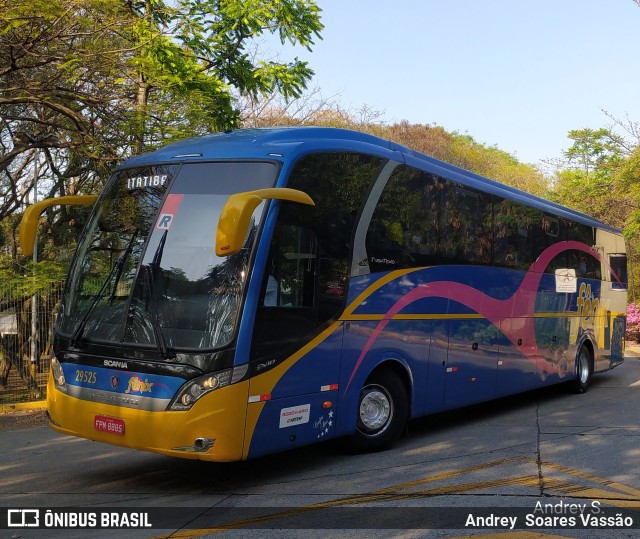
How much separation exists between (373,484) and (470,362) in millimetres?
3880

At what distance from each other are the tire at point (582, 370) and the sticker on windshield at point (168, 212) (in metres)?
9.98

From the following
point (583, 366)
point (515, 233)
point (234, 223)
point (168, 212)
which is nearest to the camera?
point (234, 223)

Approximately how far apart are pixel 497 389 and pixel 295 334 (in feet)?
16.8

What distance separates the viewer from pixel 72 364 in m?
7.27

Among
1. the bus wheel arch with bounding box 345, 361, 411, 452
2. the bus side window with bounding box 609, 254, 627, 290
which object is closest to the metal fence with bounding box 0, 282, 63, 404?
the bus wheel arch with bounding box 345, 361, 411, 452

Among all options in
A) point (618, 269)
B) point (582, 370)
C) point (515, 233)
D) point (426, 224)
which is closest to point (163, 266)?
point (426, 224)

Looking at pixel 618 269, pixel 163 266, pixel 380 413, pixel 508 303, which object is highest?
pixel 618 269

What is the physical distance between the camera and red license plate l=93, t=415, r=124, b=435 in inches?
266

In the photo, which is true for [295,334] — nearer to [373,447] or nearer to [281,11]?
[373,447]

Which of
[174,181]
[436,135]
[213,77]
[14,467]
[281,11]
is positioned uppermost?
[436,135]

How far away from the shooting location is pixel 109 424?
269 inches

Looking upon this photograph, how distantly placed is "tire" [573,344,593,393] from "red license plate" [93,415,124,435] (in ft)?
33.8

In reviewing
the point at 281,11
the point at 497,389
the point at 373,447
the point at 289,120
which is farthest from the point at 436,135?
the point at 373,447

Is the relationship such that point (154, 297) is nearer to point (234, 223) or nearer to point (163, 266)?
point (163, 266)
